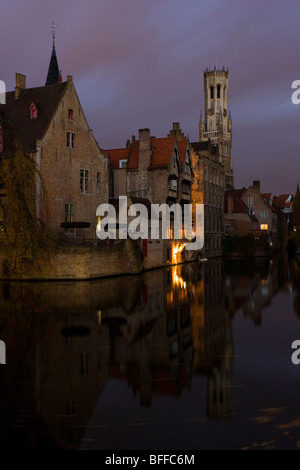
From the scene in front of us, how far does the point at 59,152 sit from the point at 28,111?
16.2ft

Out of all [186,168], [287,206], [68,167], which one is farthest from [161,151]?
[287,206]

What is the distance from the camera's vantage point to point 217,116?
6531 inches

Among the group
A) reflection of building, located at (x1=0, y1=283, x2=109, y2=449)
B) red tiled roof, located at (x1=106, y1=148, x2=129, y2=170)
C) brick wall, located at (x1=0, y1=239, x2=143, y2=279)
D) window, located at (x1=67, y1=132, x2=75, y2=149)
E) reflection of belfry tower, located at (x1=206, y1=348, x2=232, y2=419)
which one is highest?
red tiled roof, located at (x1=106, y1=148, x2=129, y2=170)

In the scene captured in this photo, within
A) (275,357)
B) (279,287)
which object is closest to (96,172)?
(279,287)

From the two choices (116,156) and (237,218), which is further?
(237,218)

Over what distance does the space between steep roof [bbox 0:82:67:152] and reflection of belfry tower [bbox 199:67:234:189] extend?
123062mm

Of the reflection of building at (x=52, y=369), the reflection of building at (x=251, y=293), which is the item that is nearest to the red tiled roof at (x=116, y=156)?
the reflection of building at (x=251, y=293)

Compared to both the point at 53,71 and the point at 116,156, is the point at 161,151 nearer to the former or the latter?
the point at 116,156

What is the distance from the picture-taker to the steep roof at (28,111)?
108 feet

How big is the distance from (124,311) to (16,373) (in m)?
8.83

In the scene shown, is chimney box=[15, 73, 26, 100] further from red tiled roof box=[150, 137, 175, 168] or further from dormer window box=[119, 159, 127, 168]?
red tiled roof box=[150, 137, 175, 168]

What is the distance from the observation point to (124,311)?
18.6 meters

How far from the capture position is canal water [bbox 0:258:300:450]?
700 cm

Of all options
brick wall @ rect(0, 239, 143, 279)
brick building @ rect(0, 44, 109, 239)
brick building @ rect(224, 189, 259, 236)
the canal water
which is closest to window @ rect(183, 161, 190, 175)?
brick building @ rect(0, 44, 109, 239)
